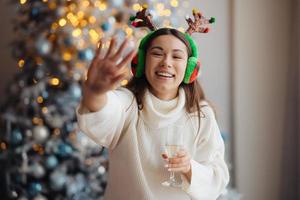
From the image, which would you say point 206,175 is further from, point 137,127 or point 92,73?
point 92,73

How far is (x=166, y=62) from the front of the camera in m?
1.13

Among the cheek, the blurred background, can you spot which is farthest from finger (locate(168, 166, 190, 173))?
the blurred background

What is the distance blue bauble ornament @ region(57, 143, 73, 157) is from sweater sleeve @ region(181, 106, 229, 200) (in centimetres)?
108

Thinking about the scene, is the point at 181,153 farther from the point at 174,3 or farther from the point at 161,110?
the point at 174,3

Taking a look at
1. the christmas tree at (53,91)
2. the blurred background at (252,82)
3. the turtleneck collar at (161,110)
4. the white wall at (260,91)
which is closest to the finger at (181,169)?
the turtleneck collar at (161,110)

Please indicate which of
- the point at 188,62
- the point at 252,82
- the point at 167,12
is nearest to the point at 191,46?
the point at 188,62

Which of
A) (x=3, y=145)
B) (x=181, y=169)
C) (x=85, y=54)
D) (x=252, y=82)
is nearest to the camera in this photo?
(x=181, y=169)

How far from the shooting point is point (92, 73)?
3.23 ft

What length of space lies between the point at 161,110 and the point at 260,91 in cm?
167

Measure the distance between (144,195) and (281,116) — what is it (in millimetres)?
1776

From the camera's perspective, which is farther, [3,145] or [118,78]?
[3,145]

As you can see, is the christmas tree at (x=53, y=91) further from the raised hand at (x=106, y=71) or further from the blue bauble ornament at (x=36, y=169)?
the raised hand at (x=106, y=71)

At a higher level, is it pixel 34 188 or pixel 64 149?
pixel 64 149

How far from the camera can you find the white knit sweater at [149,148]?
1.13m
